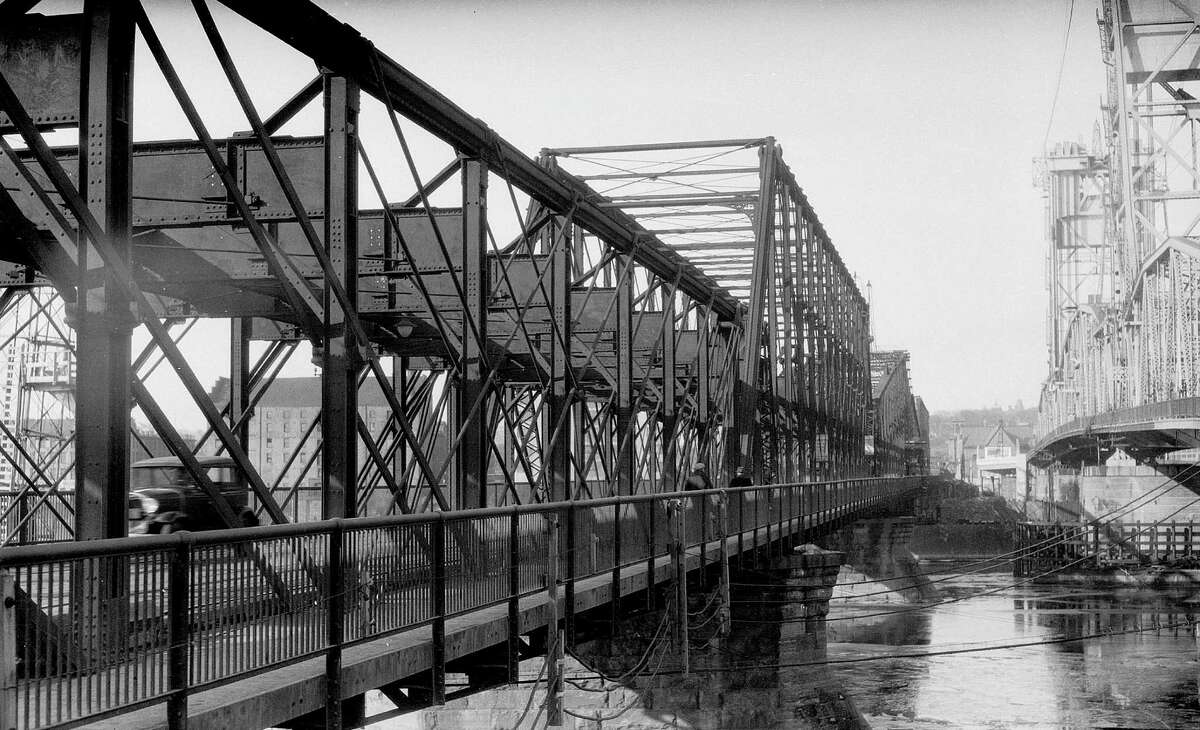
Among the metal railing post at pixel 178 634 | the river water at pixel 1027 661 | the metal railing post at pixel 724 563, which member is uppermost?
the metal railing post at pixel 178 634

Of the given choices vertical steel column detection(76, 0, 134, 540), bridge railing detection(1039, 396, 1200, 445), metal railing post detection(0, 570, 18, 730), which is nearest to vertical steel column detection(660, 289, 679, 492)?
vertical steel column detection(76, 0, 134, 540)

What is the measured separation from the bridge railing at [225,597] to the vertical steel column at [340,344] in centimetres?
120

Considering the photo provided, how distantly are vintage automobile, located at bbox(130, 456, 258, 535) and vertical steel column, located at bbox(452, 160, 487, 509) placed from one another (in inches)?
105

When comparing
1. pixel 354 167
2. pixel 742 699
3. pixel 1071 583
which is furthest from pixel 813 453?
pixel 354 167

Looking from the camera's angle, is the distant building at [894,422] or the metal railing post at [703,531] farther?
the distant building at [894,422]

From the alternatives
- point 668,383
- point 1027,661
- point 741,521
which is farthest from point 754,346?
point 741,521

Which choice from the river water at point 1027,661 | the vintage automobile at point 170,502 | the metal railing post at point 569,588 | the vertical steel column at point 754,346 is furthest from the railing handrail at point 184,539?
the vertical steel column at point 754,346

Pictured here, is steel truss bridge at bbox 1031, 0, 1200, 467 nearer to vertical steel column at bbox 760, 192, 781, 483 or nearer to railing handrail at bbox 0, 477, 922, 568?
vertical steel column at bbox 760, 192, 781, 483

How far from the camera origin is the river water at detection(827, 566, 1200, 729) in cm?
3011

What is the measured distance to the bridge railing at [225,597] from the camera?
245 inches

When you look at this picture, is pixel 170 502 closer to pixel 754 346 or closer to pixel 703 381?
pixel 703 381

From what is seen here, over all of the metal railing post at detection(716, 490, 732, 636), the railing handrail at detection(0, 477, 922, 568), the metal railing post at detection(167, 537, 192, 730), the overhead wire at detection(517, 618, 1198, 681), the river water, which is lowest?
the river water

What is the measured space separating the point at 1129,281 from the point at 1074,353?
2982 cm

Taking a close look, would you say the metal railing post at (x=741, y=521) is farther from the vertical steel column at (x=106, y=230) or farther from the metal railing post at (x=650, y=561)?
the vertical steel column at (x=106, y=230)
